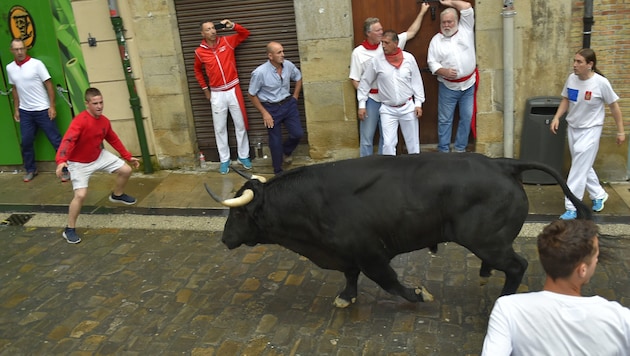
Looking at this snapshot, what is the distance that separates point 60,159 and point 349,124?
375 centimetres

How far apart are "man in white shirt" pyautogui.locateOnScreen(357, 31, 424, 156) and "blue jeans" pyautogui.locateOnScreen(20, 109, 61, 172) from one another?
4.66 meters

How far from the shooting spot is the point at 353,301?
5.28 m

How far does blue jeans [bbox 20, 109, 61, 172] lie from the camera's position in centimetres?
908

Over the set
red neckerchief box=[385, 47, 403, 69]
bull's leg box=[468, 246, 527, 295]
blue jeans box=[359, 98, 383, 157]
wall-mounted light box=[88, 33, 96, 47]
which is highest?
wall-mounted light box=[88, 33, 96, 47]

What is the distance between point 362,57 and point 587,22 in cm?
268

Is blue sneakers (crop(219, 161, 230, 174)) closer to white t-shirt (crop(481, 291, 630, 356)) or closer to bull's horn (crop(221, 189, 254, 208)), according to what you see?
bull's horn (crop(221, 189, 254, 208))

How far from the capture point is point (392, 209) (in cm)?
470

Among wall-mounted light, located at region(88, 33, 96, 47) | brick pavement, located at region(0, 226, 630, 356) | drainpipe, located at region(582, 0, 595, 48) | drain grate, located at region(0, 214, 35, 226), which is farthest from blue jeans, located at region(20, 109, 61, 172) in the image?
drainpipe, located at region(582, 0, 595, 48)

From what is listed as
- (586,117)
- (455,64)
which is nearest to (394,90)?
(455,64)

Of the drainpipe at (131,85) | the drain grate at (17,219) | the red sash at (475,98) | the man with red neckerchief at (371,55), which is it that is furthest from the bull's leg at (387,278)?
the drainpipe at (131,85)

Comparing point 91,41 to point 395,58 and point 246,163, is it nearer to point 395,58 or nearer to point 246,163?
point 246,163

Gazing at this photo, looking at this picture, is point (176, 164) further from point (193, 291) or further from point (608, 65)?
point (608, 65)

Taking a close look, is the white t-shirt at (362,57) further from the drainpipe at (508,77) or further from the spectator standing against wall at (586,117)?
the spectator standing against wall at (586,117)

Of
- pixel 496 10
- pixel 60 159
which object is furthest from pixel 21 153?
pixel 496 10
